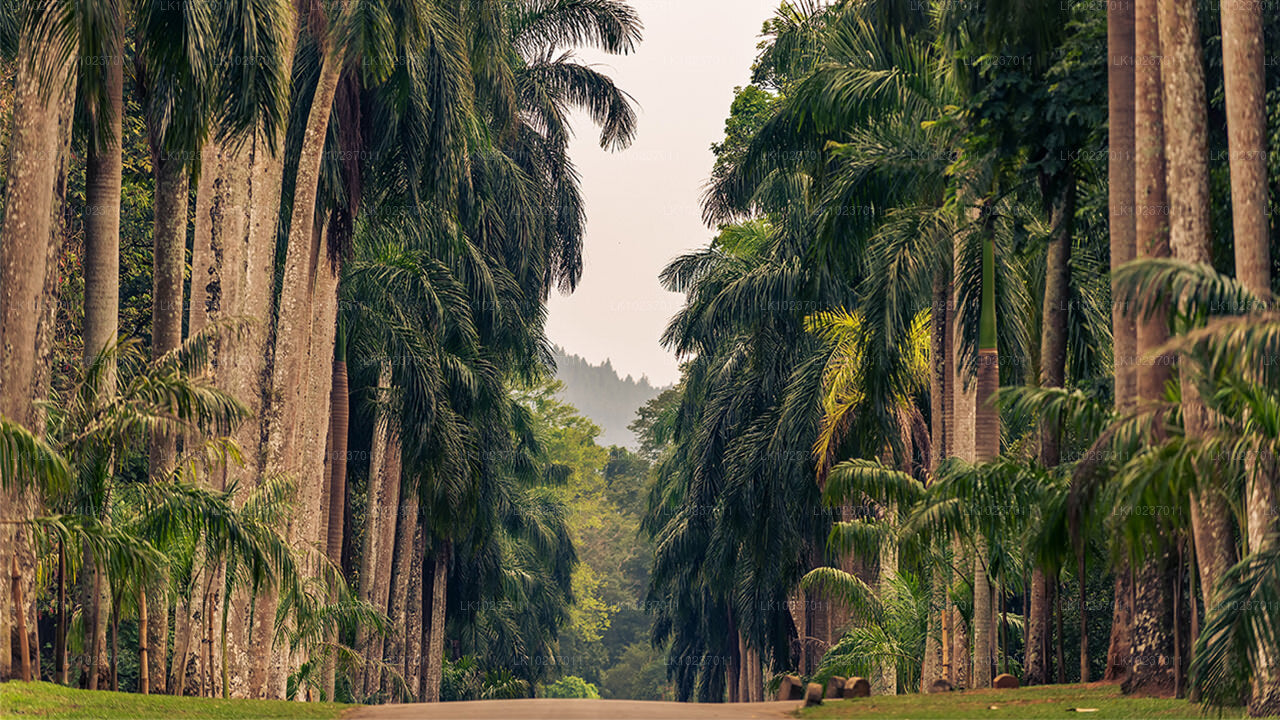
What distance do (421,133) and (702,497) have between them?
13721mm

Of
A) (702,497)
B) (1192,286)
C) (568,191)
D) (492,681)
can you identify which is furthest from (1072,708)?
(492,681)

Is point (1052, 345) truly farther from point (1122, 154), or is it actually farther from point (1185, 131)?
point (1185, 131)

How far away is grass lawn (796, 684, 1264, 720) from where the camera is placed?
1116 cm

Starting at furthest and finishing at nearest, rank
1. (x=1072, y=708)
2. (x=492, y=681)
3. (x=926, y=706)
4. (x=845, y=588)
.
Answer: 1. (x=492, y=681)
2. (x=845, y=588)
3. (x=926, y=706)
4. (x=1072, y=708)

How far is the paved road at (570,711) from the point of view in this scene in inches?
571

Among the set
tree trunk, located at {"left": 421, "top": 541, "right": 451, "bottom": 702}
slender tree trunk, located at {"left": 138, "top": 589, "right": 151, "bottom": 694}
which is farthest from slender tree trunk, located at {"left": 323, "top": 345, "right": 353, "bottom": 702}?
slender tree trunk, located at {"left": 138, "top": 589, "right": 151, "bottom": 694}

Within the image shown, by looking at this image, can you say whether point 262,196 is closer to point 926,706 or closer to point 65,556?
point 65,556

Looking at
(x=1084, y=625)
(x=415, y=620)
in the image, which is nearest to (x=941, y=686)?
(x=1084, y=625)

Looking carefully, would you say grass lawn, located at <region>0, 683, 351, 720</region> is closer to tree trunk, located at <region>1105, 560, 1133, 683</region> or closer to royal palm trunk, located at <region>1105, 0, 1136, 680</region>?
tree trunk, located at <region>1105, 560, 1133, 683</region>

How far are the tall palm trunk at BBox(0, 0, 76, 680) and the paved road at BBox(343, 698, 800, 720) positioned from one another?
4.32m

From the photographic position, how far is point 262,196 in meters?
18.7

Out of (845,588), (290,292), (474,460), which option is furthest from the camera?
(474,460)

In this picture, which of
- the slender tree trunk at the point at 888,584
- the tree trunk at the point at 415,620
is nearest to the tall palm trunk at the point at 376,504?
the tree trunk at the point at 415,620

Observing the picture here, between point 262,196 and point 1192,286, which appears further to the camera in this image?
point 262,196
